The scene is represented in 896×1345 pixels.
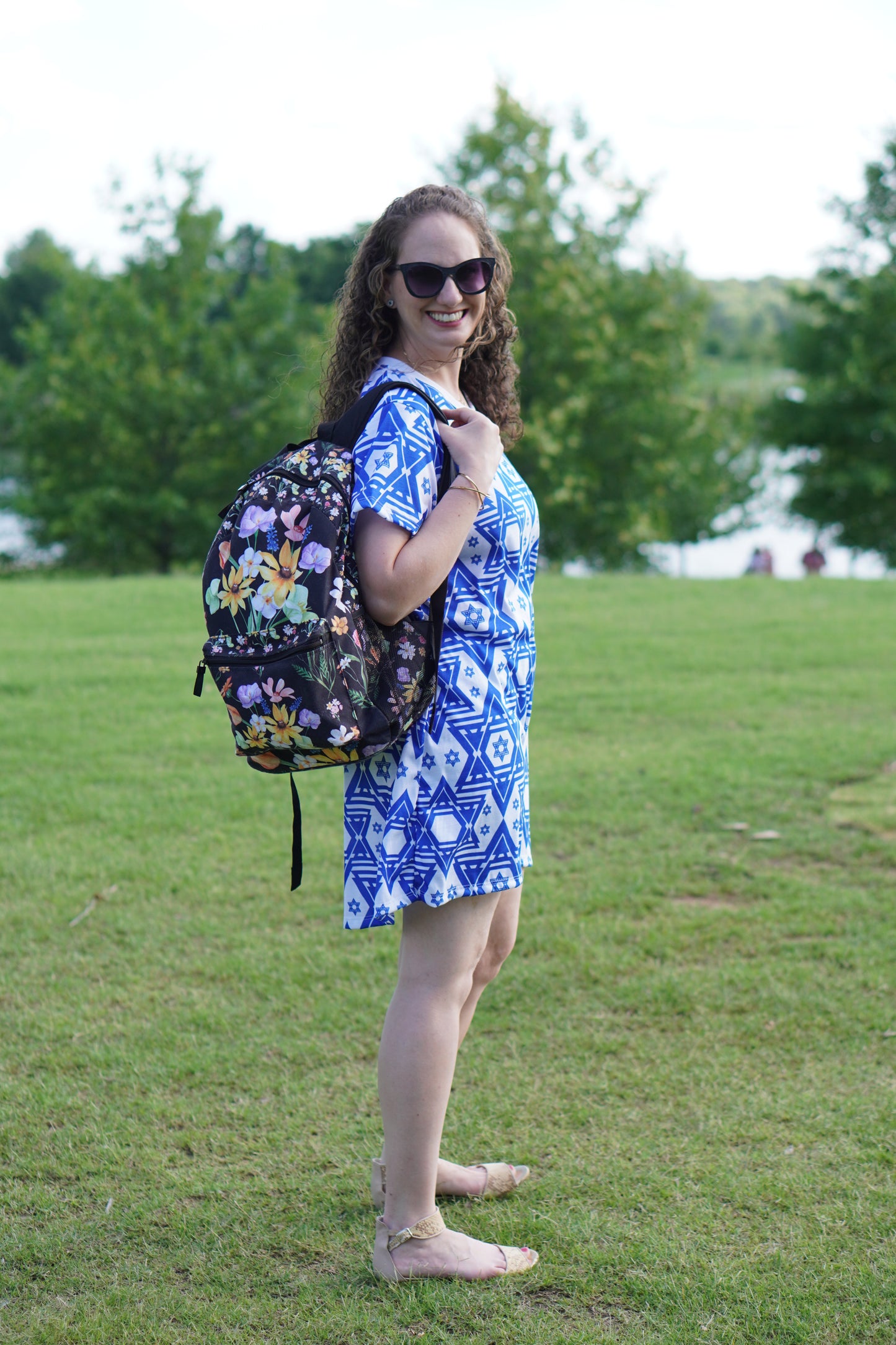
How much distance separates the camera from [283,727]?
6.89 ft

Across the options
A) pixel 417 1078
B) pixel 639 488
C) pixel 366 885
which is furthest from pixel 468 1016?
pixel 639 488

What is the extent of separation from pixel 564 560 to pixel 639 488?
2.26m

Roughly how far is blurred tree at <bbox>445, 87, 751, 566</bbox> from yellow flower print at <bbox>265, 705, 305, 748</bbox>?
71.7 feet

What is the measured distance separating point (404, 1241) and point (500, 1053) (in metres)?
1.04

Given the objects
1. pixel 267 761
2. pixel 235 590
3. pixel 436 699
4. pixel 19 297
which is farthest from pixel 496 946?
pixel 19 297

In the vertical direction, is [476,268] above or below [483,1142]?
above

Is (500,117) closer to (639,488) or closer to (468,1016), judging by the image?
(639,488)

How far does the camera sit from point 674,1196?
2.77m

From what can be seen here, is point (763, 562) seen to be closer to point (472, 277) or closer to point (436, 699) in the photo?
point (472, 277)

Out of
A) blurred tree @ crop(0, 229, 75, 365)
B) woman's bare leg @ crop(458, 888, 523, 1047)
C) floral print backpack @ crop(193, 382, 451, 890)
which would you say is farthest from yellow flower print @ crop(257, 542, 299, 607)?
blurred tree @ crop(0, 229, 75, 365)

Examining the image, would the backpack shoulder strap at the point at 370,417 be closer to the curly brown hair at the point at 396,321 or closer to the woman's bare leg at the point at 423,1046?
the curly brown hair at the point at 396,321

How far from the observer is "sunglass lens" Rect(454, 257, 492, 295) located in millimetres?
2371

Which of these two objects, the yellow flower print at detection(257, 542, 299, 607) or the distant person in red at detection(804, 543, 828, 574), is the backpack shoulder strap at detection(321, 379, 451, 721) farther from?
the distant person in red at detection(804, 543, 828, 574)

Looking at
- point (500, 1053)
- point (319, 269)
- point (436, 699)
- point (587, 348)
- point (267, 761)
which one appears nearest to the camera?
point (267, 761)
